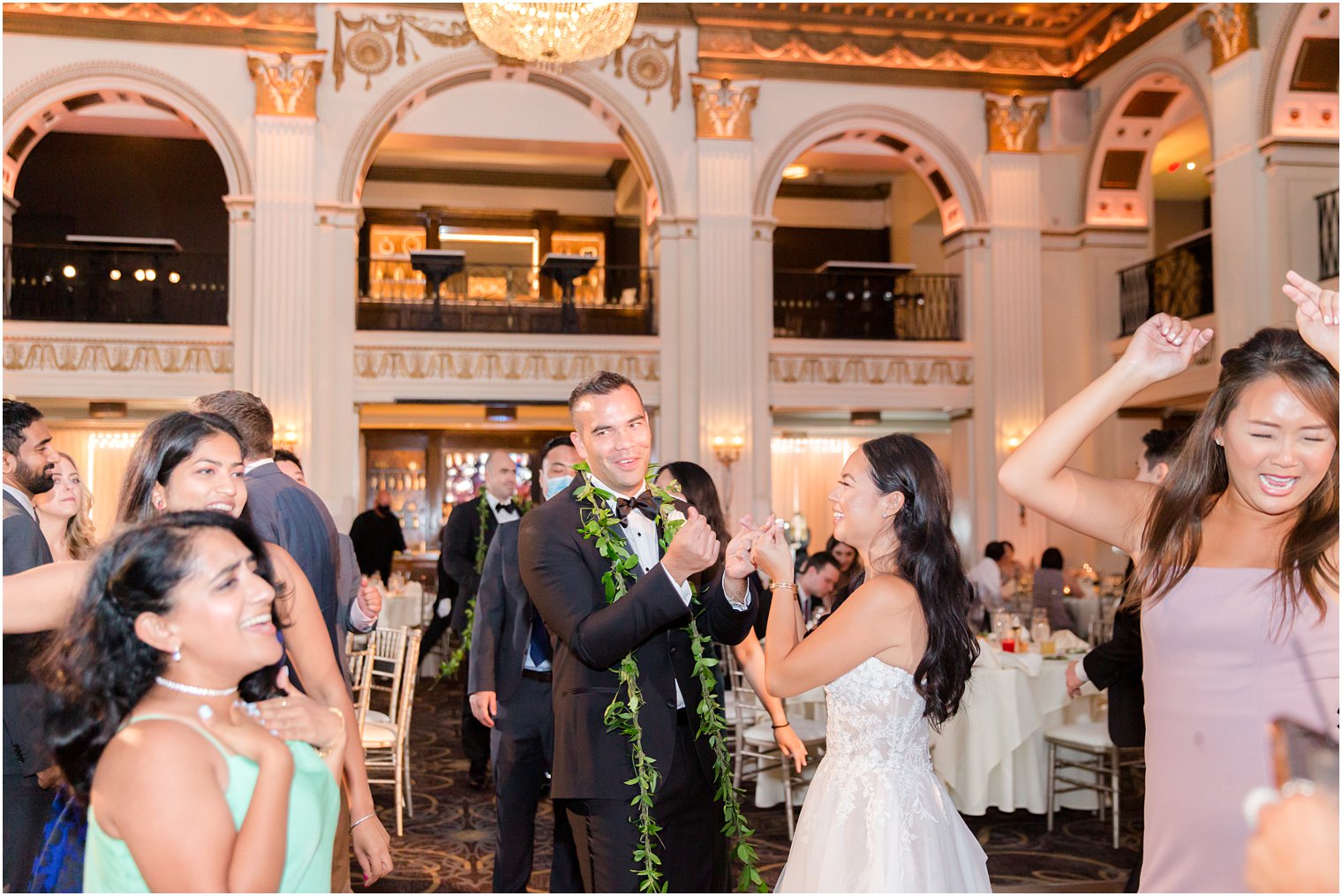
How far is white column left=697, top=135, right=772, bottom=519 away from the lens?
11938 mm

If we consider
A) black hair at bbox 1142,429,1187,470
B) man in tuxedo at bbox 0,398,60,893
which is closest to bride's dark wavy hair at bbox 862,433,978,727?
man in tuxedo at bbox 0,398,60,893

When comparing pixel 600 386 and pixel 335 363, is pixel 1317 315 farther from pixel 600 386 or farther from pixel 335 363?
pixel 335 363

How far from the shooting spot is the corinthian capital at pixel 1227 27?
9914 millimetres

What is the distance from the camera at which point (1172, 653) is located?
5.94 ft

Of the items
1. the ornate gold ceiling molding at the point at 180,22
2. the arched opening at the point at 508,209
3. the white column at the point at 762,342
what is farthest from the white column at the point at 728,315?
the ornate gold ceiling molding at the point at 180,22

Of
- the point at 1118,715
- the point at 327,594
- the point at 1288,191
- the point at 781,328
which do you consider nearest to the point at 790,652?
the point at 327,594

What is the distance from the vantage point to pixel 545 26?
8.21m

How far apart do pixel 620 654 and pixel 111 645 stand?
3.57 ft

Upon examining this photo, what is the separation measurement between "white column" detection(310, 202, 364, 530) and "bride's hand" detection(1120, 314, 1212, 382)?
10325 mm

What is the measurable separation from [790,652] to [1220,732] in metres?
0.88

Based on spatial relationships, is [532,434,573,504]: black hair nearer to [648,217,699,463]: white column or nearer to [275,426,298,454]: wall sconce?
[275,426,298,454]: wall sconce

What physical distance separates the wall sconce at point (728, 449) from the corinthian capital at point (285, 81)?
536cm

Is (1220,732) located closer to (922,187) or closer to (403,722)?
(403,722)

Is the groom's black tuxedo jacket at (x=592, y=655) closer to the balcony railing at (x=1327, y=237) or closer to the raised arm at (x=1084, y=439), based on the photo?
the raised arm at (x=1084, y=439)
